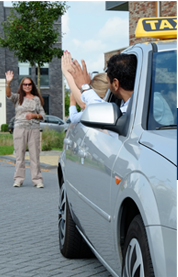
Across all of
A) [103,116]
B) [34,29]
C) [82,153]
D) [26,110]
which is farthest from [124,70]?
[34,29]

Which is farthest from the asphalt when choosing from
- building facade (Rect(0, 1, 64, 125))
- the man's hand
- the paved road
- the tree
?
building facade (Rect(0, 1, 64, 125))

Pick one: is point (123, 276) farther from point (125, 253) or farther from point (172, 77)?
point (172, 77)

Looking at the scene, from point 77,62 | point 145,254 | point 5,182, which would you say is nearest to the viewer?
point 145,254

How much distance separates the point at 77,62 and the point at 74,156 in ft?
2.61

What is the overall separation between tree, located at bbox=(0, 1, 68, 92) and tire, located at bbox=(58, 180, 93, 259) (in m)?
15.7

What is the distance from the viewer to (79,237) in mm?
4227

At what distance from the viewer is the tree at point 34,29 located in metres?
19.4

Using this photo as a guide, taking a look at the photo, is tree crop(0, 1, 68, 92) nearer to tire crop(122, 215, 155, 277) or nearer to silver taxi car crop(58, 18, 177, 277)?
silver taxi car crop(58, 18, 177, 277)

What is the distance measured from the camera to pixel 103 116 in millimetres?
2760

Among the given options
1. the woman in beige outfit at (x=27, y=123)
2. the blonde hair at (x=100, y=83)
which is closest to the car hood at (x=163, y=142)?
the blonde hair at (x=100, y=83)

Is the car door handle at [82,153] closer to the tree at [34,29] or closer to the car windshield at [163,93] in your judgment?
the car windshield at [163,93]

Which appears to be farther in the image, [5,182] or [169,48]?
[5,182]

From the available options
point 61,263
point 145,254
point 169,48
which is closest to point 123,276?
point 145,254

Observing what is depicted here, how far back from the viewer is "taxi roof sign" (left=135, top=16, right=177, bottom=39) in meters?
3.28
